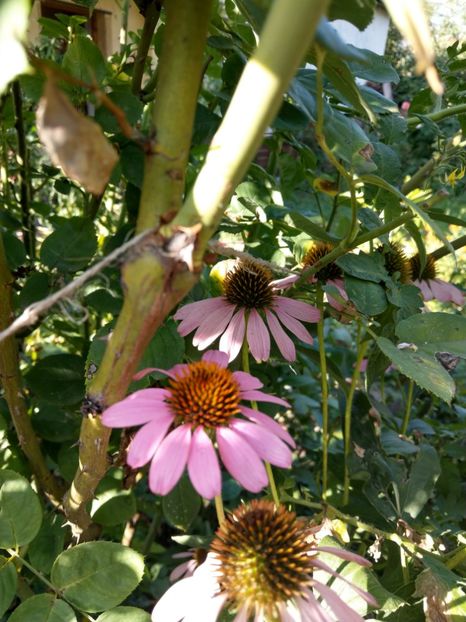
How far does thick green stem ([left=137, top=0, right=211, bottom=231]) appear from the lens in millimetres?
323

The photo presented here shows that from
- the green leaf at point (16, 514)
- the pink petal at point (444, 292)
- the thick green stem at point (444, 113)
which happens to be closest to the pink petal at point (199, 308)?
the green leaf at point (16, 514)

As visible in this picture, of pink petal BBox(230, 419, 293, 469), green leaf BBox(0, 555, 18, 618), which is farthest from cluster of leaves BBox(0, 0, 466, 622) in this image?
pink petal BBox(230, 419, 293, 469)

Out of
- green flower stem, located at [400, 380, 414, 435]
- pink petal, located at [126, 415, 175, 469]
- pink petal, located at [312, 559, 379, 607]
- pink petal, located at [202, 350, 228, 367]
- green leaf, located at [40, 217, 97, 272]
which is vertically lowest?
pink petal, located at [312, 559, 379, 607]

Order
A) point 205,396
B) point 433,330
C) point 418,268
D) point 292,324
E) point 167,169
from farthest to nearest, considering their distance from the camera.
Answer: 1. point 418,268
2. point 292,324
3. point 433,330
4. point 205,396
5. point 167,169

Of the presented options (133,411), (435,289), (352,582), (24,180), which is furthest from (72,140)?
(435,289)

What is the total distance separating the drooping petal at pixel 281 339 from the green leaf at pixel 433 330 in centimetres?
13

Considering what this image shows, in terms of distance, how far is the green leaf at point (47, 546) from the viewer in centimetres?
62

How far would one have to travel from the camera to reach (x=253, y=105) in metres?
0.28

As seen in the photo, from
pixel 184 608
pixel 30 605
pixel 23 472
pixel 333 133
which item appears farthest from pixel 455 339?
pixel 23 472

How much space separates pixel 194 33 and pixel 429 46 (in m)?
0.15

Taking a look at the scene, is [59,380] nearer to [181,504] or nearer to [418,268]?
[181,504]

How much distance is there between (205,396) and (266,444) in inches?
2.6

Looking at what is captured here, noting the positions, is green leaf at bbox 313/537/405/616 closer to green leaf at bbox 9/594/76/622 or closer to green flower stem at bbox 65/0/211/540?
green leaf at bbox 9/594/76/622

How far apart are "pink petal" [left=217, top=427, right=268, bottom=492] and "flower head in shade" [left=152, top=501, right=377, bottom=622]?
Answer: 15cm
